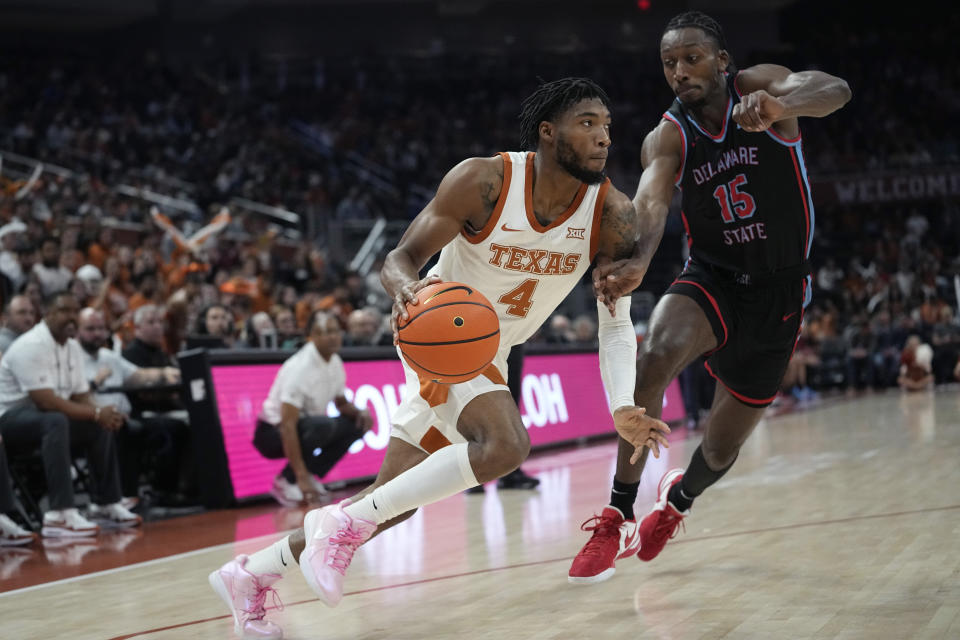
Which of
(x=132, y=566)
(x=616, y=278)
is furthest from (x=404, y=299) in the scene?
(x=132, y=566)

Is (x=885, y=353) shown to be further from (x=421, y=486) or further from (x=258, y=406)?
(x=421, y=486)

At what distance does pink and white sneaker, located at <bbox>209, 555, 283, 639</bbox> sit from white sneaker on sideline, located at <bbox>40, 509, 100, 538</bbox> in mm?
3272

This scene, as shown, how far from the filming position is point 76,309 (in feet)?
23.1

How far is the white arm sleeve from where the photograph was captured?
3795 millimetres

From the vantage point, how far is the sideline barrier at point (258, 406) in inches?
301

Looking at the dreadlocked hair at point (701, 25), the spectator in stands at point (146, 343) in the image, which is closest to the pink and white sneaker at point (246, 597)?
the dreadlocked hair at point (701, 25)

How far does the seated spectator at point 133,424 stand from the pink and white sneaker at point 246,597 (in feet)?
14.0

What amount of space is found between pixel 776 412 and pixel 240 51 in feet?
64.0

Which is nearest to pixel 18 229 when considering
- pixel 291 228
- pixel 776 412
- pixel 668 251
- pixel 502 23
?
pixel 291 228

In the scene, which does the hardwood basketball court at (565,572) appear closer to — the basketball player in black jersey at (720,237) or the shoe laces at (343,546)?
the shoe laces at (343,546)

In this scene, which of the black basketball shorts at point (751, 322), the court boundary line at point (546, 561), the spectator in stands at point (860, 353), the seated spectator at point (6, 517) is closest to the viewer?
the court boundary line at point (546, 561)

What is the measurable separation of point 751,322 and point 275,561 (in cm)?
225

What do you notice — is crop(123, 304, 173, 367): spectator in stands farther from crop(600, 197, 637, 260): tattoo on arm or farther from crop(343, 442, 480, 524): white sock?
crop(600, 197, 637, 260): tattoo on arm

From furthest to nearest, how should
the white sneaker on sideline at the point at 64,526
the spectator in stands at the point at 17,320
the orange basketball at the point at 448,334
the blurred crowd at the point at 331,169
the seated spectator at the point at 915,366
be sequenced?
the seated spectator at the point at 915,366, the blurred crowd at the point at 331,169, the spectator in stands at the point at 17,320, the white sneaker on sideline at the point at 64,526, the orange basketball at the point at 448,334
